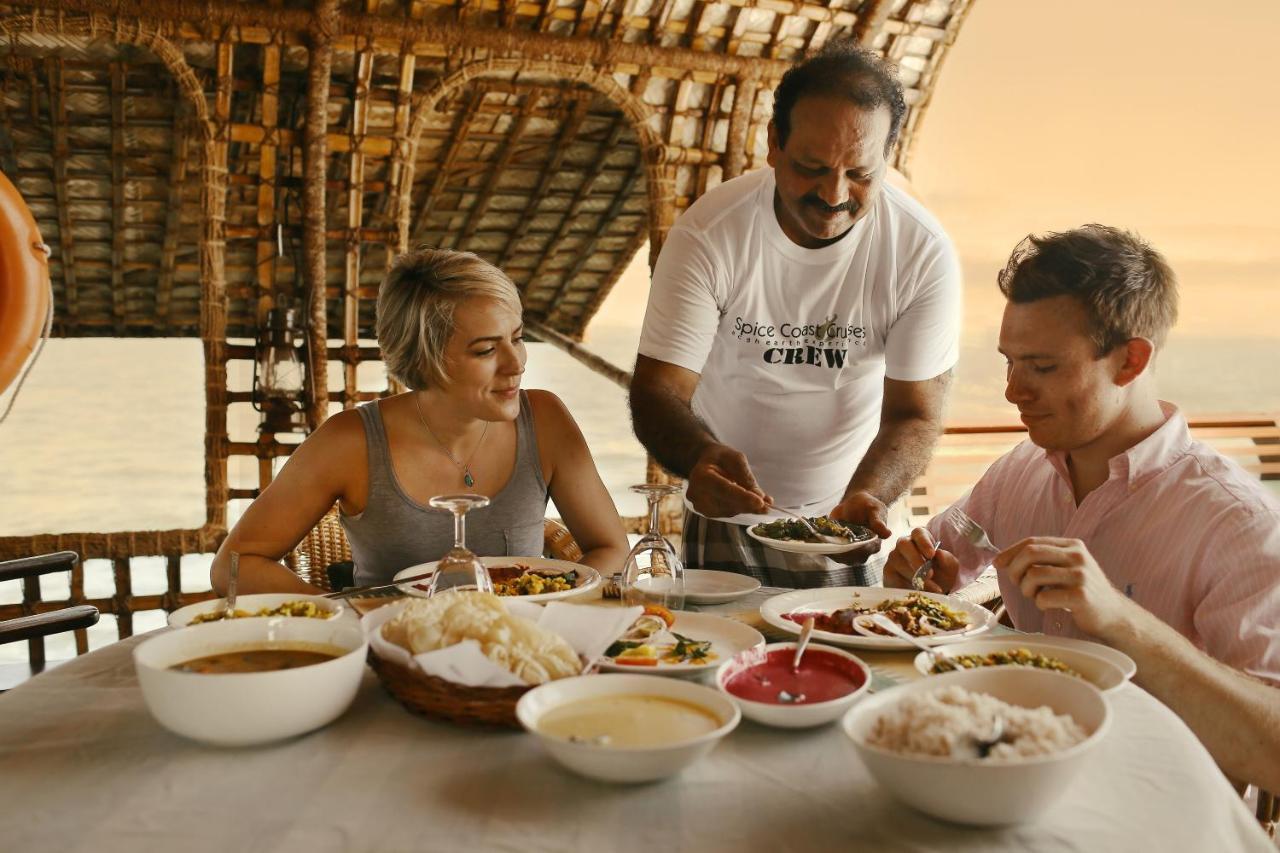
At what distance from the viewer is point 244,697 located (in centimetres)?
122

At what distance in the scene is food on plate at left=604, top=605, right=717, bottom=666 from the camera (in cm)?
151

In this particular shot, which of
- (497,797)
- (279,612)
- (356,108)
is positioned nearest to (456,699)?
(497,797)

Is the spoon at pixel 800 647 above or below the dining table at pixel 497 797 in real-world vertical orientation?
above

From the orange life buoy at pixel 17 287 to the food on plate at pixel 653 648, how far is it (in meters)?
2.93

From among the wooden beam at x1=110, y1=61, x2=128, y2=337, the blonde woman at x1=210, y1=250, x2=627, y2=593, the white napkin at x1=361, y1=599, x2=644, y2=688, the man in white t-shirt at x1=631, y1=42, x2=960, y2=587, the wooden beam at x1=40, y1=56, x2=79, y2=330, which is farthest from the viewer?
the wooden beam at x1=110, y1=61, x2=128, y2=337

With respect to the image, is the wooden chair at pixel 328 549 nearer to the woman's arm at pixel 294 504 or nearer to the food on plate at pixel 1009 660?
the woman's arm at pixel 294 504

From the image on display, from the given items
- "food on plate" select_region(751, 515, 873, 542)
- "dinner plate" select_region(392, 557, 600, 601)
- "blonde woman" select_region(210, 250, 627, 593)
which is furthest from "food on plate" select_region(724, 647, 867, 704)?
"blonde woman" select_region(210, 250, 627, 593)

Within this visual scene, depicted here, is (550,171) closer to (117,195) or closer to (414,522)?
(117,195)

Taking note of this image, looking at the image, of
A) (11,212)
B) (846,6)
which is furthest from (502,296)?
(846,6)

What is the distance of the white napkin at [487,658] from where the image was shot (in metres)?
1.29

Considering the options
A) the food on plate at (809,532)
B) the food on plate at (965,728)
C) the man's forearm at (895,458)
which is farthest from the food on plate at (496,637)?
the man's forearm at (895,458)

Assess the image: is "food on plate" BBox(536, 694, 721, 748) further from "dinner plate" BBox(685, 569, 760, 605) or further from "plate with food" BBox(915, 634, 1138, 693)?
"dinner plate" BBox(685, 569, 760, 605)

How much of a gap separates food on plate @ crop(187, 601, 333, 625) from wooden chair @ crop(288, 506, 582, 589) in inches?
50.7

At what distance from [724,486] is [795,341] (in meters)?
0.72
